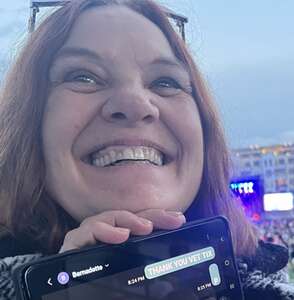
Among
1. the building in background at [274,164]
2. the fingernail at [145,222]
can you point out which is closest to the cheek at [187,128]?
the fingernail at [145,222]

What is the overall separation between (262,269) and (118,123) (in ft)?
0.77

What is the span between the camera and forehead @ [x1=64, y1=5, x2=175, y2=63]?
573 millimetres

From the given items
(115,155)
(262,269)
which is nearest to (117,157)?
(115,155)

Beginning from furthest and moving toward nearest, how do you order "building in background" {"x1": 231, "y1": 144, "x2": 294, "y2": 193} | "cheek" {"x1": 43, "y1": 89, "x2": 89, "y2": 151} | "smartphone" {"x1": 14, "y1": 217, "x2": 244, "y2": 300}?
1. "building in background" {"x1": 231, "y1": 144, "x2": 294, "y2": 193}
2. "cheek" {"x1": 43, "y1": 89, "x2": 89, "y2": 151}
3. "smartphone" {"x1": 14, "y1": 217, "x2": 244, "y2": 300}

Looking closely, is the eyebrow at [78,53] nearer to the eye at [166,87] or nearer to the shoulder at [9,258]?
the eye at [166,87]

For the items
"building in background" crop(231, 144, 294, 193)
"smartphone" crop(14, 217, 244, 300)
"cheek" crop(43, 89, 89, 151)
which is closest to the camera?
"smartphone" crop(14, 217, 244, 300)

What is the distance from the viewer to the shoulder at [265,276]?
0.60 metres

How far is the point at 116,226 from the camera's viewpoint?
50 centimetres

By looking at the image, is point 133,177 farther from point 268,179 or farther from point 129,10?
point 268,179

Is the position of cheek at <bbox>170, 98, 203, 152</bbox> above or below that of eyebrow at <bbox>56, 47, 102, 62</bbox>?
below

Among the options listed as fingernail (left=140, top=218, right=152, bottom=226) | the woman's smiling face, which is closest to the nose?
the woman's smiling face

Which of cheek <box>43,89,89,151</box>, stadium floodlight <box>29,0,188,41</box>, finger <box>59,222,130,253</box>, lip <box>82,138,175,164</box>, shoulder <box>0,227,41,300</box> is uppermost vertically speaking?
stadium floodlight <box>29,0,188,41</box>

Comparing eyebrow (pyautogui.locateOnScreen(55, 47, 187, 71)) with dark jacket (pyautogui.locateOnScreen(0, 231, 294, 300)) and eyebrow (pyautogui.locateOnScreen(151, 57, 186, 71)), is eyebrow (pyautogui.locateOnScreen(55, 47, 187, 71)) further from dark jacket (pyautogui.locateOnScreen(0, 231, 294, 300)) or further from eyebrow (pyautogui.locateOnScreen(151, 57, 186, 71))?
dark jacket (pyautogui.locateOnScreen(0, 231, 294, 300))

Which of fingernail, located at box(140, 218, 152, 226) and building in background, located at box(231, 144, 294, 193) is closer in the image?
fingernail, located at box(140, 218, 152, 226)
